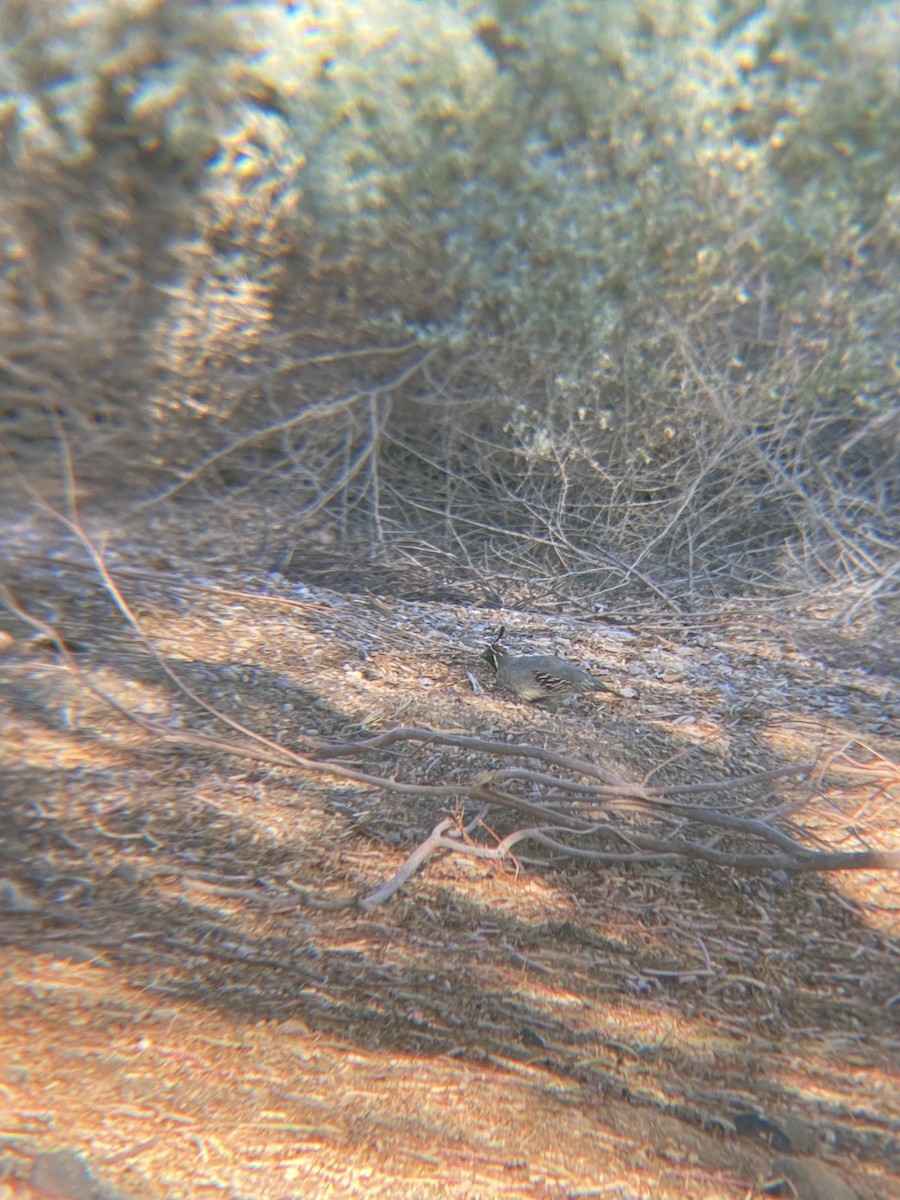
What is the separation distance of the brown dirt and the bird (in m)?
0.09

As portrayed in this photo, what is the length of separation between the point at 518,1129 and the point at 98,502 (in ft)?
11.7

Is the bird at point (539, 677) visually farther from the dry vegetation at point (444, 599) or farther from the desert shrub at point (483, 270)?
the desert shrub at point (483, 270)

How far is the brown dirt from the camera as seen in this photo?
1.83m

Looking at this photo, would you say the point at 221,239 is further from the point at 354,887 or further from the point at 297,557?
the point at 354,887

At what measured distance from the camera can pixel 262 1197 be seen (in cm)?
170

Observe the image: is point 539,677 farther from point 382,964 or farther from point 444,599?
point 382,964

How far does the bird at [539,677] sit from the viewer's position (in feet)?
11.7

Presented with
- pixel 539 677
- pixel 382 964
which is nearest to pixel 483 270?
pixel 539 677

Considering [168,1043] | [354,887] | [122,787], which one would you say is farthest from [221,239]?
[168,1043]

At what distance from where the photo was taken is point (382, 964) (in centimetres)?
230

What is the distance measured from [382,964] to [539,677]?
61.0 inches

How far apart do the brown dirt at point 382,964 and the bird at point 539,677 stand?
9 cm

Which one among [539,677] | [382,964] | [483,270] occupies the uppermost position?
[483,270]

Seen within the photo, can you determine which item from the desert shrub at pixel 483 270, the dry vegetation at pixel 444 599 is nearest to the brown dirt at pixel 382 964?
the dry vegetation at pixel 444 599
